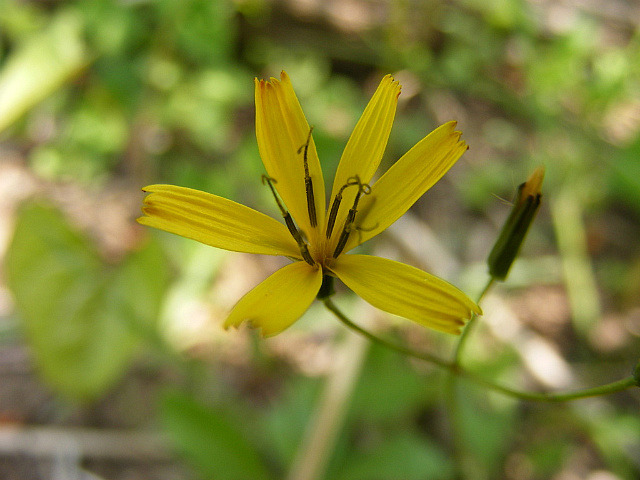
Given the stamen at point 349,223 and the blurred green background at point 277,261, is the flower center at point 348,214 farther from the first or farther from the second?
the blurred green background at point 277,261

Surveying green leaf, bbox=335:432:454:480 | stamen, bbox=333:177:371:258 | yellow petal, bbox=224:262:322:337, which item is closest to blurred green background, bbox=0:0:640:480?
green leaf, bbox=335:432:454:480

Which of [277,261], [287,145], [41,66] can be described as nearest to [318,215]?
[287,145]

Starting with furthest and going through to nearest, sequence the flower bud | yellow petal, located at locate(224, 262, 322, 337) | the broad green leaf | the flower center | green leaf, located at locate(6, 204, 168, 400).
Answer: the broad green leaf → green leaf, located at locate(6, 204, 168, 400) → the flower center → the flower bud → yellow petal, located at locate(224, 262, 322, 337)

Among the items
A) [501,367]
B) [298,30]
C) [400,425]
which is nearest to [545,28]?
[298,30]

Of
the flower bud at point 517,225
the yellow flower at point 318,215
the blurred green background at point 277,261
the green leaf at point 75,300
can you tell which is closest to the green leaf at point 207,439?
the blurred green background at point 277,261

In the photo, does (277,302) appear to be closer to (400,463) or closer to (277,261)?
(400,463)

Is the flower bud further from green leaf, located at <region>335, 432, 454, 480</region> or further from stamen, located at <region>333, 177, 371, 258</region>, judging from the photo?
green leaf, located at <region>335, 432, 454, 480</region>

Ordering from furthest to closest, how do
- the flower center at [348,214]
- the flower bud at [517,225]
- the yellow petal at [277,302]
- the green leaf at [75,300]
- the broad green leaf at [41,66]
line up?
the broad green leaf at [41,66]
the green leaf at [75,300]
the flower center at [348,214]
the flower bud at [517,225]
the yellow petal at [277,302]
